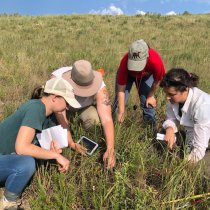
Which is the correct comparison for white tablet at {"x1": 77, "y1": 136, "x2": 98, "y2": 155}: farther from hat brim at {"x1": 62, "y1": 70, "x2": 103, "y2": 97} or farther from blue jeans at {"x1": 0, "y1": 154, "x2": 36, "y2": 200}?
blue jeans at {"x1": 0, "y1": 154, "x2": 36, "y2": 200}

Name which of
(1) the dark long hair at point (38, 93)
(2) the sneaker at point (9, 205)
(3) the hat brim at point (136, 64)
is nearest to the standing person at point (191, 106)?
(3) the hat brim at point (136, 64)

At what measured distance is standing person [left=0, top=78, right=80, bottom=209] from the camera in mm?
2848

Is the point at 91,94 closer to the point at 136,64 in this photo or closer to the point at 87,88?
the point at 87,88

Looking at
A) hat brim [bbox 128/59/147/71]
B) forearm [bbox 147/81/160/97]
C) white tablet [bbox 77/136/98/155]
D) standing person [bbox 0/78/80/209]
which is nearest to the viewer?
standing person [bbox 0/78/80/209]

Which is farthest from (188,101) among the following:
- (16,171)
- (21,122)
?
(16,171)

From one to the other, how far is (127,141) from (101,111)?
1.27 feet

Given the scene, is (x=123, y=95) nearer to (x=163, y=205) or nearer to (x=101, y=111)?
(x=101, y=111)

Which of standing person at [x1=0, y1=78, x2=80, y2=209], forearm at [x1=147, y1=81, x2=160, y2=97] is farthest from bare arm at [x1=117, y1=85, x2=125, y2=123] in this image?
standing person at [x1=0, y1=78, x2=80, y2=209]

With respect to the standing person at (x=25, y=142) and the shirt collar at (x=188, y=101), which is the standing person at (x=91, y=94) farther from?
the shirt collar at (x=188, y=101)

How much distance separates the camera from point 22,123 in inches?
112

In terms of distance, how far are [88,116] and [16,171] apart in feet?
4.31

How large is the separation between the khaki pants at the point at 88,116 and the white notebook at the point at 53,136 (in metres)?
0.73

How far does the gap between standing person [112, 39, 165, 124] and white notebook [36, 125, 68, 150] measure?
0.89 meters

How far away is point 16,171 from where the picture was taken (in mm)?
2883
